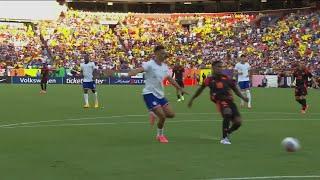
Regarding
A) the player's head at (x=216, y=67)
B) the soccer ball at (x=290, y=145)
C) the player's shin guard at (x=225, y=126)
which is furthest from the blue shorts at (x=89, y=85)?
the soccer ball at (x=290, y=145)

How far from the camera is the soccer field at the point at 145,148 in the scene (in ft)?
30.0

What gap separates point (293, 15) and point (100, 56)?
20.8 meters

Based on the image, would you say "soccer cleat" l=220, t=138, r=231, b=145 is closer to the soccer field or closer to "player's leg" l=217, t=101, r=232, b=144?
"player's leg" l=217, t=101, r=232, b=144

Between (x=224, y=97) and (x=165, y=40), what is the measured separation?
53.2 meters

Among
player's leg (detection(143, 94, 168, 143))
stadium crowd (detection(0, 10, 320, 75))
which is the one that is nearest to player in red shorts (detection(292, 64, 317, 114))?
player's leg (detection(143, 94, 168, 143))

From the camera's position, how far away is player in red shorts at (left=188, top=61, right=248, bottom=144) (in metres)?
12.4

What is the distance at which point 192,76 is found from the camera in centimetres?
5347

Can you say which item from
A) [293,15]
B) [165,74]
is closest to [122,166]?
[165,74]

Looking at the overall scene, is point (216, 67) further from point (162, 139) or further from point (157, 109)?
point (162, 139)

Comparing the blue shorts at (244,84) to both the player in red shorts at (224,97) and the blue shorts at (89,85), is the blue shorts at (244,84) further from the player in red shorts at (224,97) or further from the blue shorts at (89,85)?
the player in red shorts at (224,97)

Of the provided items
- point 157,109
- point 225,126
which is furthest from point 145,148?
point 225,126

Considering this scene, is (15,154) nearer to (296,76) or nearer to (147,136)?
(147,136)

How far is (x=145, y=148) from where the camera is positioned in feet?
39.2

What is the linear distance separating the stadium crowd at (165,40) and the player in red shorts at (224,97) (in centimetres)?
3937
